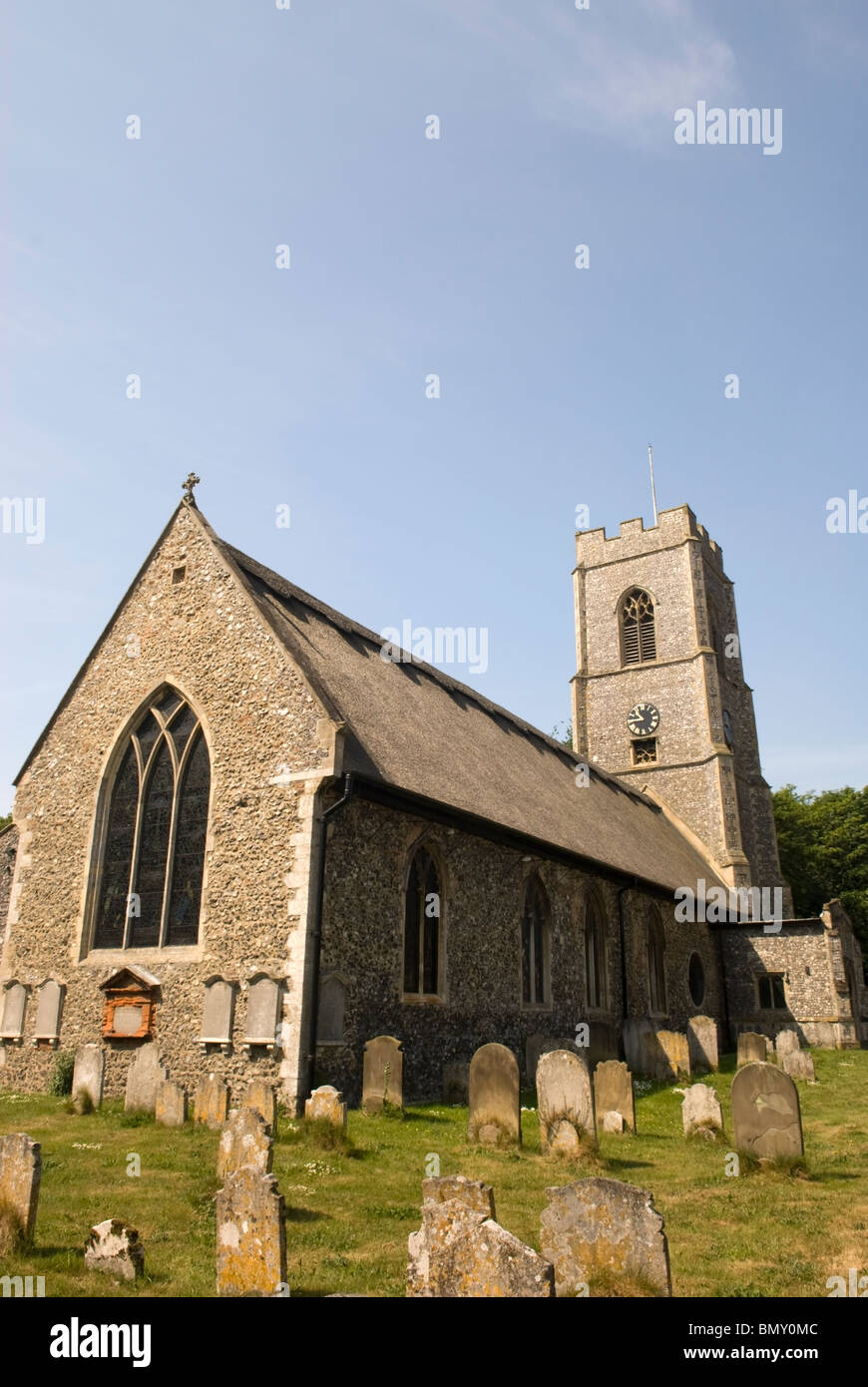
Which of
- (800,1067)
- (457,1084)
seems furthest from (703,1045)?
(457,1084)

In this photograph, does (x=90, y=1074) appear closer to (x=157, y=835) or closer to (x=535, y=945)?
(x=157, y=835)

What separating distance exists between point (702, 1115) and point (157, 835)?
915 cm

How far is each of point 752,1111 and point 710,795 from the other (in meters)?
24.3

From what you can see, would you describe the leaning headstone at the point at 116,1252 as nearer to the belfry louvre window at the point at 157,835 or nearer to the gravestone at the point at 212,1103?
the gravestone at the point at 212,1103

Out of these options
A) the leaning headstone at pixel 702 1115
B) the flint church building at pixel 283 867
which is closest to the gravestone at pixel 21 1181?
the flint church building at pixel 283 867

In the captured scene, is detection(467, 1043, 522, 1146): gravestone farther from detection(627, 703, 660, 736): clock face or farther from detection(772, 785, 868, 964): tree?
detection(772, 785, 868, 964): tree

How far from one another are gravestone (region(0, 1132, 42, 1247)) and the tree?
1749 inches

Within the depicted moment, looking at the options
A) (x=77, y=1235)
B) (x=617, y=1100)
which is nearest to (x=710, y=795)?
(x=617, y=1100)

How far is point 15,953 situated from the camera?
630 inches

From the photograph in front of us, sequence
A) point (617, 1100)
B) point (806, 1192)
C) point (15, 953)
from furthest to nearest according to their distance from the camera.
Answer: point (15, 953)
point (617, 1100)
point (806, 1192)

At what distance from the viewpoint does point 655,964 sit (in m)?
23.7

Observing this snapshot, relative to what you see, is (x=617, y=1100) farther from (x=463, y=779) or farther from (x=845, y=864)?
(x=845, y=864)

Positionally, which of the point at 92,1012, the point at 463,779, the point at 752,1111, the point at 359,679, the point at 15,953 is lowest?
the point at 752,1111

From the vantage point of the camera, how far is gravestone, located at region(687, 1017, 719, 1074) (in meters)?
19.6
